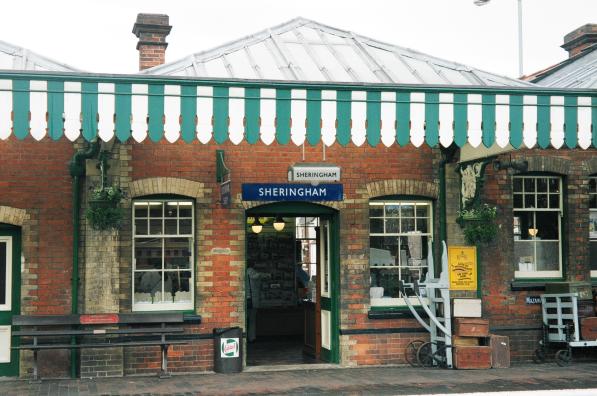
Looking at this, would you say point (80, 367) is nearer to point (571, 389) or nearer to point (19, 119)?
point (19, 119)

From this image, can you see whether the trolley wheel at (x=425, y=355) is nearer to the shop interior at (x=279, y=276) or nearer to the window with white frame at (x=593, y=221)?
the window with white frame at (x=593, y=221)

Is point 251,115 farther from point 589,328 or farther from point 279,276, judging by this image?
point 279,276

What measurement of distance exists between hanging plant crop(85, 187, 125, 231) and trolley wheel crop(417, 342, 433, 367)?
16.1 ft

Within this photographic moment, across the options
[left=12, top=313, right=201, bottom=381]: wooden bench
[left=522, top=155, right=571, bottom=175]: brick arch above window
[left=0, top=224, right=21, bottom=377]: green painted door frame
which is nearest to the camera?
[left=12, top=313, right=201, bottom=381]: wooden bench

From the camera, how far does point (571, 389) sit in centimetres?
1111

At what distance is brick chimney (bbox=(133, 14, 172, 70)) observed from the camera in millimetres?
16703

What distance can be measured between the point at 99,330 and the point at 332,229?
3855 mm

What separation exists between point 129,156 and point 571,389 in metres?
6.90

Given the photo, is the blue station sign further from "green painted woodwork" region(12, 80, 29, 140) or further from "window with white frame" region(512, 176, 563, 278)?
"green painted woodwork" region(12, 80, 29, 140)

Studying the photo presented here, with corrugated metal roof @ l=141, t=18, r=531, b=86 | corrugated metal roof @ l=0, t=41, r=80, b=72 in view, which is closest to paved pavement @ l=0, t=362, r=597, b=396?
corrugated metal roof @ l=141, t=18, r=531, b=86

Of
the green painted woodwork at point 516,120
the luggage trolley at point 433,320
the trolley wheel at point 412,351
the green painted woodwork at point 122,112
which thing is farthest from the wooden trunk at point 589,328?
the green painted woodwork at point 122,112

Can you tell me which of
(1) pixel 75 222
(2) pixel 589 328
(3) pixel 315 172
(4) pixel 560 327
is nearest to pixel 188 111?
(3) pixel 315 172

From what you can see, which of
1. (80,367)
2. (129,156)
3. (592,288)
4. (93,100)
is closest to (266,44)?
(129,156)

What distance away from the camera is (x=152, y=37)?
55.1ft
